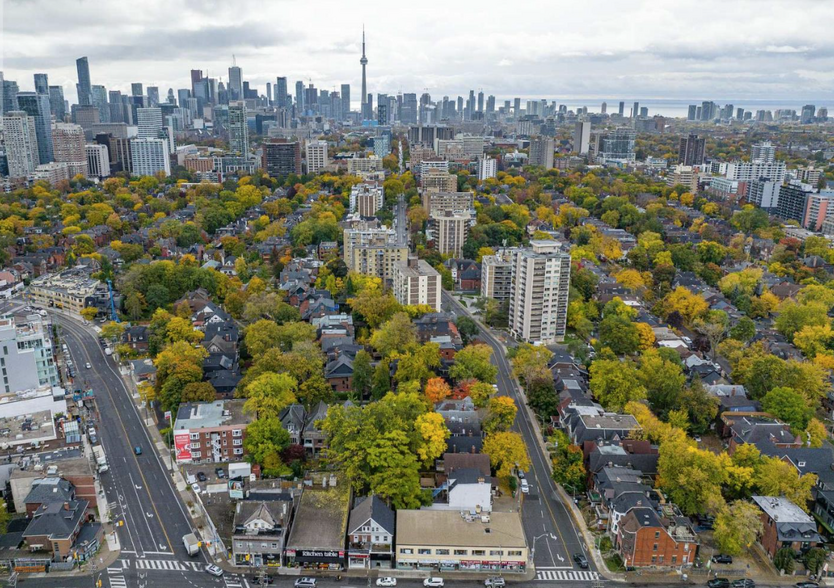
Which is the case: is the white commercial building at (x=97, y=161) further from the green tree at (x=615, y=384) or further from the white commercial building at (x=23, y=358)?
the green tree at (x=615, y=384)

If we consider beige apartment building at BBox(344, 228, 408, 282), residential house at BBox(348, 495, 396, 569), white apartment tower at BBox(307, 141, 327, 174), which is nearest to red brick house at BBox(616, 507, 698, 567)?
residential house at BBox(348, 495, 396, 569)

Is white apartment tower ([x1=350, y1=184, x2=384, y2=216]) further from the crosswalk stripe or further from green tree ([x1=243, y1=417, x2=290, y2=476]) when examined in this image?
the crosswalk stripe

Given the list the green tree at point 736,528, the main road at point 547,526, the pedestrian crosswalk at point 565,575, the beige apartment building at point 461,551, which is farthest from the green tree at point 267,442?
the green tree at point 736,528

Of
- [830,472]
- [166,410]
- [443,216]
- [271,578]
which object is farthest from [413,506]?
[443,216]

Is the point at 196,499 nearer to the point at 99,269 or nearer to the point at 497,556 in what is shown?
the point at 497,556

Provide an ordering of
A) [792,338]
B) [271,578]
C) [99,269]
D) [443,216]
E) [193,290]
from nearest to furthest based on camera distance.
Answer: [271,578] → [792,338] → [193,290] → [99,269] → [443,216]

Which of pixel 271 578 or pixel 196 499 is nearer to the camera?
pixel 271 578
